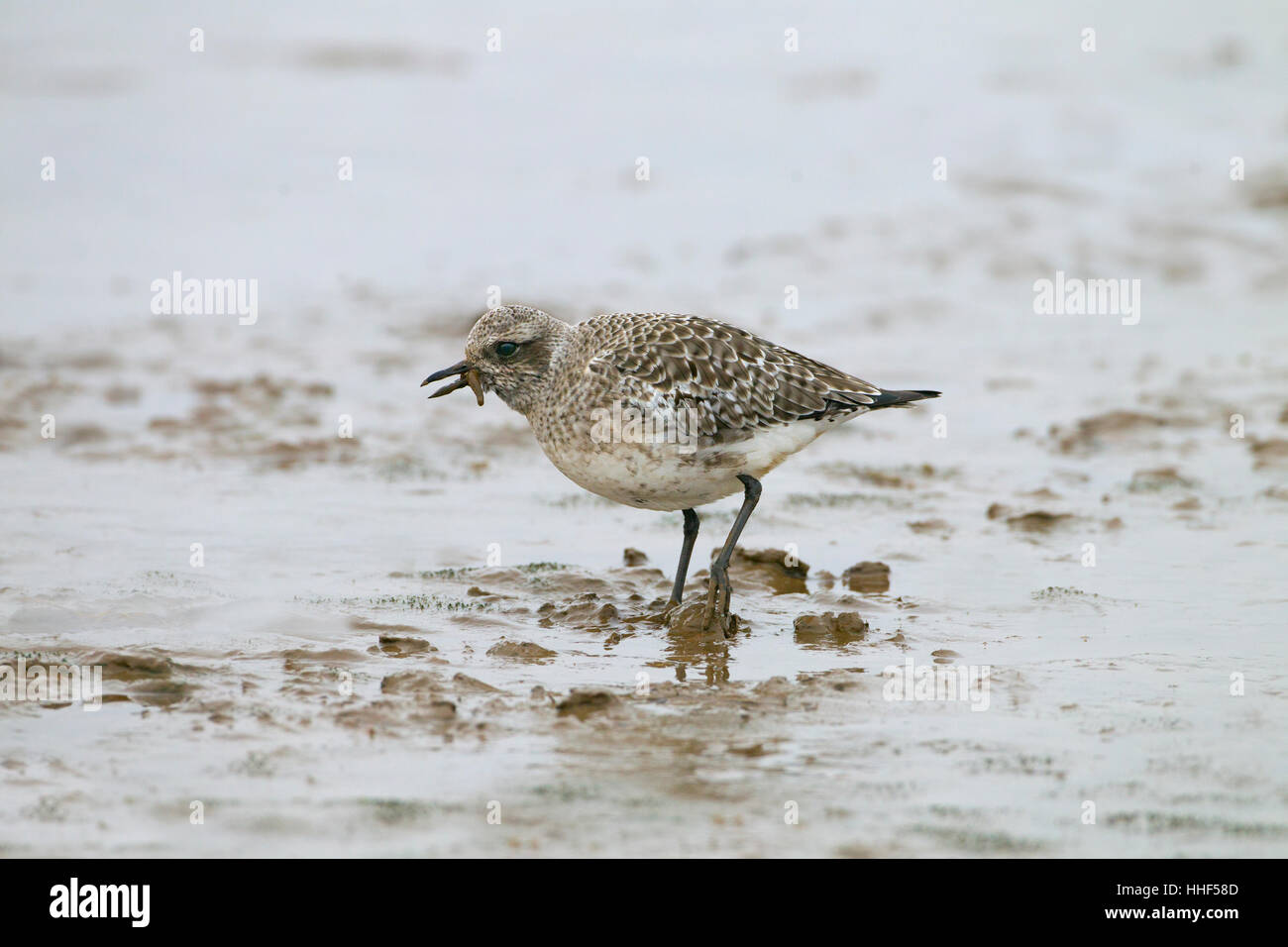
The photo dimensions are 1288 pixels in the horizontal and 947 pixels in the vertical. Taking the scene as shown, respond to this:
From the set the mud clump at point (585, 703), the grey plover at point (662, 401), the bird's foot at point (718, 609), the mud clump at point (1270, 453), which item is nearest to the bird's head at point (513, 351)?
the grey plover at point (662, 401)

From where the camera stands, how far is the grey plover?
809 centimetres

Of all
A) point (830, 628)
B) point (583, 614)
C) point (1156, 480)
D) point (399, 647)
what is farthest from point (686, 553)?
point (1156, 480)

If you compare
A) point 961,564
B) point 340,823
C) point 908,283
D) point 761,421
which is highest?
point 908,283

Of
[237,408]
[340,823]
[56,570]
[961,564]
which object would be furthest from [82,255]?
[340,823]

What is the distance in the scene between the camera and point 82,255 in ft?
52.3

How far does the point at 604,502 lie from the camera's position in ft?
35.5

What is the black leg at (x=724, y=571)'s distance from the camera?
26.6ft

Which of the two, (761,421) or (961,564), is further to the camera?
(961,564)

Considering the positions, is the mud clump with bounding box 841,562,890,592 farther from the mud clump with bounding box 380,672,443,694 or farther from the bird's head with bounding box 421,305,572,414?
the mud clump with bounding box 380,672,443,694

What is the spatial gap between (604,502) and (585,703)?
4067 mm

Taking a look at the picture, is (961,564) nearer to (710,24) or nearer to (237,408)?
(237,408)

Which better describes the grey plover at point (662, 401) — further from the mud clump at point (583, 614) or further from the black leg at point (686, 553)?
the mud clump at point (583, 614)

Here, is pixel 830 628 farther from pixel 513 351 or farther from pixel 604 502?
pixel 604 502

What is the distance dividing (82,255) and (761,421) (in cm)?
1000
